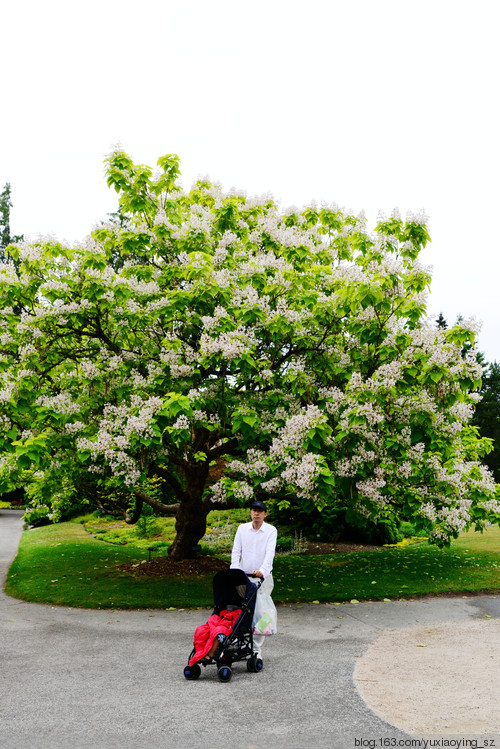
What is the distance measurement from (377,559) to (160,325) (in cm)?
1059

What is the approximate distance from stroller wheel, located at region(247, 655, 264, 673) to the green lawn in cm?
453

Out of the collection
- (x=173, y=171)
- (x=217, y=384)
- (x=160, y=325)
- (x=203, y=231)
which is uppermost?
(x=173, y=171)

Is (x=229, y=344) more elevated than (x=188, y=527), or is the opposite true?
(x=229, y=344)

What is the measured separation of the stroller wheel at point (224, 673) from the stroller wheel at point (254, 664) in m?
0.43

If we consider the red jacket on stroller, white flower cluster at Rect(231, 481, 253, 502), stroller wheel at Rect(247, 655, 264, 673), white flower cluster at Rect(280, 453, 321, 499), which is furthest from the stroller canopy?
white flower cluster at Rect(231, 481, 253, 502)

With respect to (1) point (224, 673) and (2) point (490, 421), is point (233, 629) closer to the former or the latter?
(1) point (224, 673)

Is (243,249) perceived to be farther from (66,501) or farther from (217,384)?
(66,501)

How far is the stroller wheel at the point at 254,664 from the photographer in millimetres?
7414

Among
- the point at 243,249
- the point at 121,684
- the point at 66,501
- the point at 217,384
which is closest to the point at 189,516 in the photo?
the point at 66,501

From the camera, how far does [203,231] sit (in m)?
12.4

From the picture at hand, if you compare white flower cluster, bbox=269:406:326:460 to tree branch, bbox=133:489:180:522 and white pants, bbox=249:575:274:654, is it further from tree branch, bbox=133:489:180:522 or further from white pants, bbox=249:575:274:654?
tree branch, bbox=133:489:180:522

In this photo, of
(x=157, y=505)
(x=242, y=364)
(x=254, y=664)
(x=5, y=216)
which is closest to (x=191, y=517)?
(x=157, y=505)

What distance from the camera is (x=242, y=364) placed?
34.3 ft

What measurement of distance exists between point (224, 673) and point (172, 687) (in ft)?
2.10
